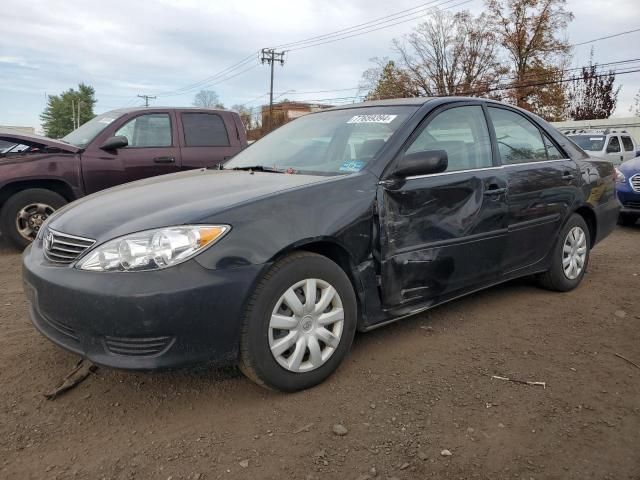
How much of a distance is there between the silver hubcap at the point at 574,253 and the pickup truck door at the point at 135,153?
4678mm

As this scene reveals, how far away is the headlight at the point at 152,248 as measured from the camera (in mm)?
2340

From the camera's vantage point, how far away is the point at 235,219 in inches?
97.4

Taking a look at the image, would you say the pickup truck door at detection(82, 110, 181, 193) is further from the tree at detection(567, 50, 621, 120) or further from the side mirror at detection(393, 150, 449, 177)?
the tree at detection(567, 50, 621, 120)

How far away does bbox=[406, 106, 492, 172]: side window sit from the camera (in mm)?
3370

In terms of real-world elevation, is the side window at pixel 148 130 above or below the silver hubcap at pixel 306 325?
above

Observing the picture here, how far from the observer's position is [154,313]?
2273 mm

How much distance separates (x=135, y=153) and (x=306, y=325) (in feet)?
15.5

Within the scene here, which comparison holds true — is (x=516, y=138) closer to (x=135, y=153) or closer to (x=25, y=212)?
(x=135, y=153)

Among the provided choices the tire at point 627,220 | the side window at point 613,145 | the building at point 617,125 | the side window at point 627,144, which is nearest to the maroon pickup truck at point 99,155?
the tire at point 627,220

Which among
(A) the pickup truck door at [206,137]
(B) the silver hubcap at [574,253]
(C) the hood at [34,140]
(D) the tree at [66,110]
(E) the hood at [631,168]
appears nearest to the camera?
(B) the silver hubcap at [574,253]

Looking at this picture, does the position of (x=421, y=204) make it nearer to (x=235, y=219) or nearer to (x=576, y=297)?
(x=235, y=219)

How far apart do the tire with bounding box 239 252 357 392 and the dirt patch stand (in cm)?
14

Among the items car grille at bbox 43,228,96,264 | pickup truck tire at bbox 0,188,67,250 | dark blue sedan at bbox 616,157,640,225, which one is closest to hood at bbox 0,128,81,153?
pickup truck tire at bbox 0,188,67,250

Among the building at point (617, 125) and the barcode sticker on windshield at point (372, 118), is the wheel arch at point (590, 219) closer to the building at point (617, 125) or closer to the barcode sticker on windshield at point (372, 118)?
the barcode sticker on windshield at point (372, 118)
